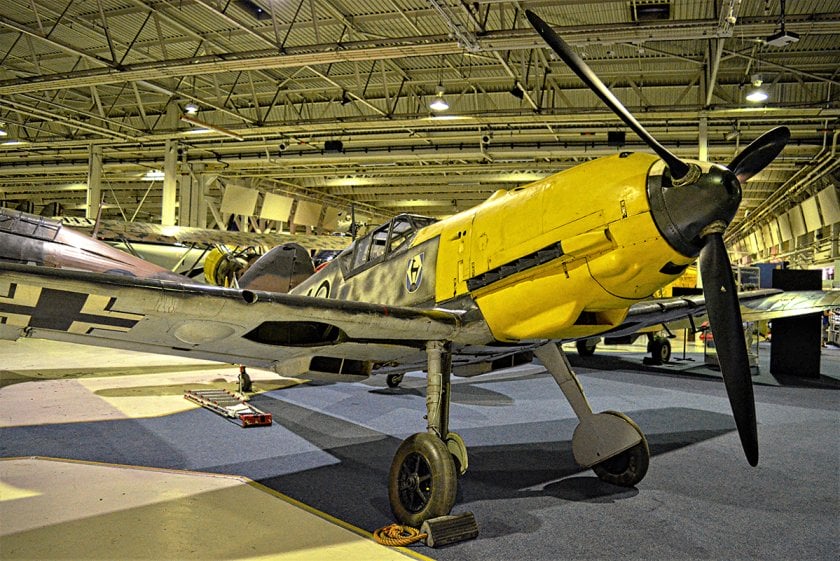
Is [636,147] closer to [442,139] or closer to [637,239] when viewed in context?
[442,139]

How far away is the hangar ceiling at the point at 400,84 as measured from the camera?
1020 cm

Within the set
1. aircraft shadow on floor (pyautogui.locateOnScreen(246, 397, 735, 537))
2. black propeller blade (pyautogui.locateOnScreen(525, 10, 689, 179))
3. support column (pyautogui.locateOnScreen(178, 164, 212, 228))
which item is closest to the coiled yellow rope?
aircraft shadow on floor (pyautogui.locateOnScreen(246, 397, 735, 537))

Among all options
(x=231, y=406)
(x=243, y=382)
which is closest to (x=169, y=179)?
(x=243, y=382)

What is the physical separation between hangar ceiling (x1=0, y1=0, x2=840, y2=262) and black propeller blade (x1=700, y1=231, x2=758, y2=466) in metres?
6.60

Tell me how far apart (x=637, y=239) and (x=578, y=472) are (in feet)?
7.34

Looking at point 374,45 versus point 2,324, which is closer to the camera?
point 2,324

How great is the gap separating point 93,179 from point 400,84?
1089 cm

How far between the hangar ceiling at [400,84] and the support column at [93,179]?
284 millimetres

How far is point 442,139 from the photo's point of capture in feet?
57.2

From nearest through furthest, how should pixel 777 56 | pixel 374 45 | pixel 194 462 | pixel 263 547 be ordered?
pixel 263 547, pixel 194 462, pixel 374 45, pixel 777 56

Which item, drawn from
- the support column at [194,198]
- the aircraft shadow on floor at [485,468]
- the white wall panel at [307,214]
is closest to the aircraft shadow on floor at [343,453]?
the aircraft shadow on floor at [485,468]

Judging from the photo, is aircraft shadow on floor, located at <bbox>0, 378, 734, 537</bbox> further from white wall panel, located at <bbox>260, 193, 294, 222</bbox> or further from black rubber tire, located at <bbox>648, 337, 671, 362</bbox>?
white wall panel, located at <bbox>260, 193, 294, 222</bbox>

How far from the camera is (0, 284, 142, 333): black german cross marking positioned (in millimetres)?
2879

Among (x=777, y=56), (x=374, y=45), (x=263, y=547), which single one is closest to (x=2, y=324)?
(x=263, y=547)
